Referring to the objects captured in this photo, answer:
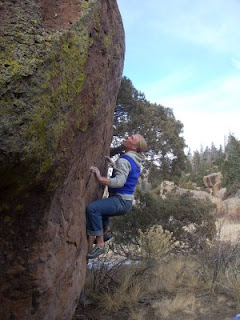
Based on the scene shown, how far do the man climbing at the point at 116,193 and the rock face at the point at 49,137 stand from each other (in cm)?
14

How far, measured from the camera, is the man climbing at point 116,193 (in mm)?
4461

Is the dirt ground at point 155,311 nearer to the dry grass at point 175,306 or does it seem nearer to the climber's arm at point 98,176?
the dry grass at point 175,306

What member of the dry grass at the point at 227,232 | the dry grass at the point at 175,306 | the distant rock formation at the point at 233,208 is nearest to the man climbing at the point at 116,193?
the dry grass at the point at 175,306

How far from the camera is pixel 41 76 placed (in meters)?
2.88

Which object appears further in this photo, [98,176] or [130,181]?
[130,181]

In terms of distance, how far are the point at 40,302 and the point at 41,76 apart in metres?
2.03

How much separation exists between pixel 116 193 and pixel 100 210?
1.17 ft

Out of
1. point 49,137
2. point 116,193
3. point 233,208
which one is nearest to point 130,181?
point 116,193

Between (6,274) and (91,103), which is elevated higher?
(91,103)

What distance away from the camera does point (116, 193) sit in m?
4.77

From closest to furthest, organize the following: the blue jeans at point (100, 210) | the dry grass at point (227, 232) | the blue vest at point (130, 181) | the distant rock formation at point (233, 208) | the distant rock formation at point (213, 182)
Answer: the blue jeans at point (100, 210) < the blue vest at point (130, 181) < the dry grass at point (227, 232) < the distant rock formation at point (233, 208) < the distant rock formation at point (213, 182)

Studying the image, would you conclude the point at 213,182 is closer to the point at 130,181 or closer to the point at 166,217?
the point at 166,217

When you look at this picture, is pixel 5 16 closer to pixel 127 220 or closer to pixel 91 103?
pixel 91 103

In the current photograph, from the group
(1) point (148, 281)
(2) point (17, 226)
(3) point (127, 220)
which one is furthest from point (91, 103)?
(3) point (127, 220)
